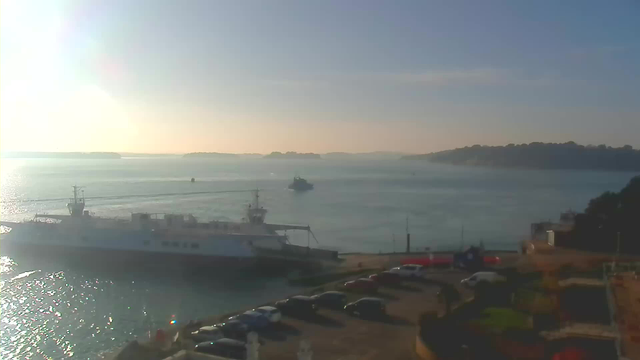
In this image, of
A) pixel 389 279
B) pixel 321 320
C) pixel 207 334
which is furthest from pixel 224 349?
pixel 389 279

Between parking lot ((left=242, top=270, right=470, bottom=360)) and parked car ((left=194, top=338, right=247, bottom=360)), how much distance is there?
364 millimetres

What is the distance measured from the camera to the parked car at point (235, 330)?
9844mm

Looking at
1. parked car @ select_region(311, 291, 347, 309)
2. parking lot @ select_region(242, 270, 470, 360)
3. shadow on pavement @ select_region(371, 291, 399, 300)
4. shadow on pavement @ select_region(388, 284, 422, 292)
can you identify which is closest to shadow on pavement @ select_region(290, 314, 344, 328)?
parking lot @ select_region(242, 270, 470, 360)

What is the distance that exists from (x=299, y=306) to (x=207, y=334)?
2146mm

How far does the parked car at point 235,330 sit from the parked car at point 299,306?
1.39 metres

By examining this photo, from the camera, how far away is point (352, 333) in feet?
31.5

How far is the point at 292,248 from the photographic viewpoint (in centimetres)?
2253

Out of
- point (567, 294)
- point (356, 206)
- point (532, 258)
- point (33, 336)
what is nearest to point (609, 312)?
point (567, 294)

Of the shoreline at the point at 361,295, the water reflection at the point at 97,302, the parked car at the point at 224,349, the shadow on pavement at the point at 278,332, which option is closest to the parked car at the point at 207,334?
the shoreline at the point at 361,295

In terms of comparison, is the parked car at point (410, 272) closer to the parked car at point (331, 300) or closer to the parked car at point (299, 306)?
A: the parked car at point (331, 300)

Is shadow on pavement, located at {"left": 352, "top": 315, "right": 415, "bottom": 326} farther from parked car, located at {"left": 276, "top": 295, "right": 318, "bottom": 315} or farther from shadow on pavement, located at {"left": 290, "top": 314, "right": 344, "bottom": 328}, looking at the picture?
parked car, located at {"left": 276, "top": 295, "right": 318, "bottom": 315}

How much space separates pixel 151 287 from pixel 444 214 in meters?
27.8

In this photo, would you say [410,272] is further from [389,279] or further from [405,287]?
[405,287]

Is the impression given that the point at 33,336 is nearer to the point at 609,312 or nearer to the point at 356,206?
the point at 609,312
